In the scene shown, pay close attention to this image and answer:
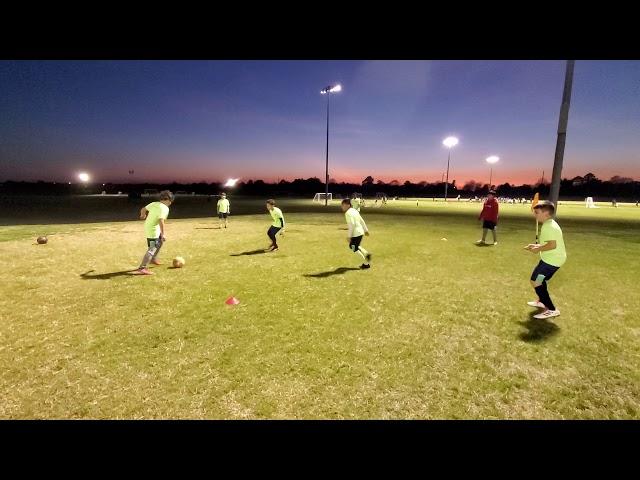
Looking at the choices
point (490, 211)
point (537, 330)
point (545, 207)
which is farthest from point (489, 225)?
point (537, 330)

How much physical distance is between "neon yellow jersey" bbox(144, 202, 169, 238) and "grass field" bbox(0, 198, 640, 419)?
1.23 meters

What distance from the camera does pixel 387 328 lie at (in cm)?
575

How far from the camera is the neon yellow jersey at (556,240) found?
5.83 meters

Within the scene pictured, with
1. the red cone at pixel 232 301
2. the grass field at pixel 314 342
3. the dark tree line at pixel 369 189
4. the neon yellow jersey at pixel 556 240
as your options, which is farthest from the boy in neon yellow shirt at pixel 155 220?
the dark tree line at pixel 369 189

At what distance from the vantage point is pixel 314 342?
516 cm

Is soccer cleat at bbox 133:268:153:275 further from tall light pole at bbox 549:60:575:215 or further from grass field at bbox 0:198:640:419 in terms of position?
tall light pole at bbox 549:60:575:215

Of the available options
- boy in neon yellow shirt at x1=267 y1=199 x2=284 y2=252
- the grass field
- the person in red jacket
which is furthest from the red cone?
the person in red jacket

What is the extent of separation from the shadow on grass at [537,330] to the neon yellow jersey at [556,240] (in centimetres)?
113

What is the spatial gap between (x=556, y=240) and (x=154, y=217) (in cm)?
918
